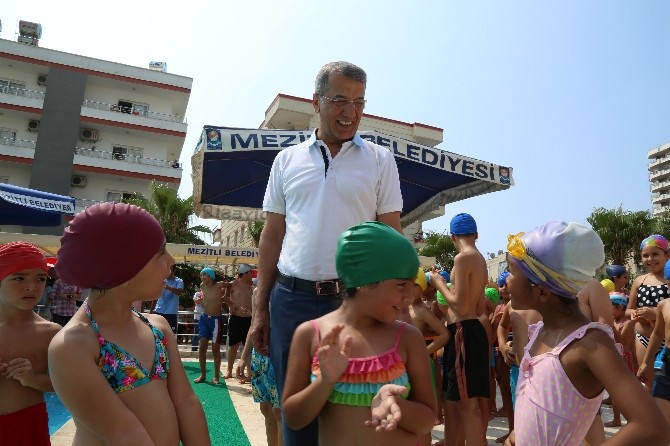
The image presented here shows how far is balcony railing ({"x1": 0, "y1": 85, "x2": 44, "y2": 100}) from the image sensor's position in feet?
123

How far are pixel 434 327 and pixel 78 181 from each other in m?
40.1

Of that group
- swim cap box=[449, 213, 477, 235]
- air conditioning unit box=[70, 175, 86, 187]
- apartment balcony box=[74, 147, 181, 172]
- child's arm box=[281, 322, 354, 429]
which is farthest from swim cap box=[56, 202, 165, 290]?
air conditioning unit box=[70, 175, 86, 187]

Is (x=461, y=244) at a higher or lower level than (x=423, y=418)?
higher

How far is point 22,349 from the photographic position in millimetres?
2979

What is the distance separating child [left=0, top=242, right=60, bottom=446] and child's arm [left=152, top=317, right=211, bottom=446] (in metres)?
1.20

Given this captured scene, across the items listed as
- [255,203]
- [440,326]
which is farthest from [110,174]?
[440,326]

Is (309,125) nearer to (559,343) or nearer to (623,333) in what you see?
(623,333)

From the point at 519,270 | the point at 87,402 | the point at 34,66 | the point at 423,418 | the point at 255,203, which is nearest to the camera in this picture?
the point at 87,402

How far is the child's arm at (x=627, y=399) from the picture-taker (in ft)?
5.47

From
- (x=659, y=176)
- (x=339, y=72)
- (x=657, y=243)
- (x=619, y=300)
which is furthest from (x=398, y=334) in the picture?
(x=659, y=176)

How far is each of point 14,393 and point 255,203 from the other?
5409 millimetres

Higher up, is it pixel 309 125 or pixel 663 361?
pixel 309 125

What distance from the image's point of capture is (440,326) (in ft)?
16.0

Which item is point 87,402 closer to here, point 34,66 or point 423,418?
point 423,418
